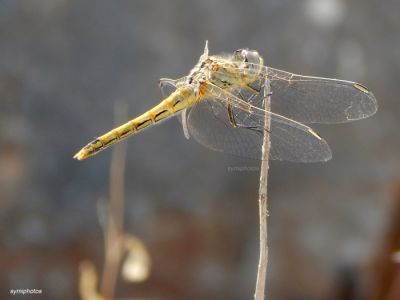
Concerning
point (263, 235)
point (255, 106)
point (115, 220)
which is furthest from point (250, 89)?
point (115, 220)

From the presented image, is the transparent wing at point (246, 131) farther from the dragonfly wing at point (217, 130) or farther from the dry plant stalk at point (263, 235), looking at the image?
the dry plant stalk at point (263, 235)

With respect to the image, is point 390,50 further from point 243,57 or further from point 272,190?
point 243,57

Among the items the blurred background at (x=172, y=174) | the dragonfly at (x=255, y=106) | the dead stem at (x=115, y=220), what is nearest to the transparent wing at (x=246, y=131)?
the dragonfly at (x=255, y=106)

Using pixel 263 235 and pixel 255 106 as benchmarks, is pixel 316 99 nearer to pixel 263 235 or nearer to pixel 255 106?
pixel 255 106

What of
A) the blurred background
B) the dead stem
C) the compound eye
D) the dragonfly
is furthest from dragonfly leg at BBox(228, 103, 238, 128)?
the blurred background

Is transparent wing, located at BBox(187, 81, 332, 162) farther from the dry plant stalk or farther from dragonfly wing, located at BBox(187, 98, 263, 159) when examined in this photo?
the dry plant stalk

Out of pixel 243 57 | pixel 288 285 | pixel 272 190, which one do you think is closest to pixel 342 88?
pixel 243 57

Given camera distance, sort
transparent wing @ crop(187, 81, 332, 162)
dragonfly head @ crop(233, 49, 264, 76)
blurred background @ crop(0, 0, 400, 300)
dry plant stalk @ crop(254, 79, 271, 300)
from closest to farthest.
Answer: dry plant stalk @ crop(254, 79, 271, 300) < transparent wing @ crop(187, 81, 332, 162) < dragonfly head @ crop(233, 49, 264, 76) < blurred background @ crop(0, 0, 400, 300)
